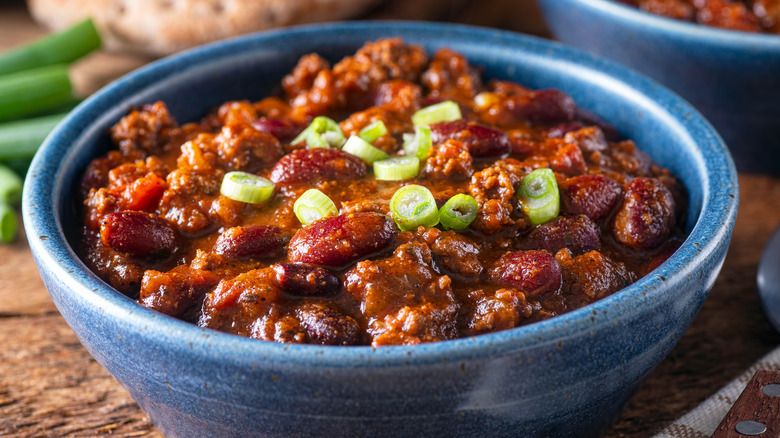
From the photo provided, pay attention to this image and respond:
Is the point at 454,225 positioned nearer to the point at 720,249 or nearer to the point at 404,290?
the point at 404,290

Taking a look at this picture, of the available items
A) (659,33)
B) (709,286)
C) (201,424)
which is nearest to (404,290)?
(201,424)

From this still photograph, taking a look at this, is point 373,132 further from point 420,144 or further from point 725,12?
point 725,12

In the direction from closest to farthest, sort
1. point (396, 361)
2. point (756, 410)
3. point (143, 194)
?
point (396, 361) → point (756, 410) → point (143, 194)

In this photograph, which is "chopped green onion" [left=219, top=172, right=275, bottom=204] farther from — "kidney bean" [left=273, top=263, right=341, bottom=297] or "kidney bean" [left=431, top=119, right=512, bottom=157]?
"kidney bean" [left=431, top=119, right=512, bottom=157]

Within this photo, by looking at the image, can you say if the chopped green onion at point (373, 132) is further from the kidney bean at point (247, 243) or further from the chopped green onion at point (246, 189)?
the kidney bean at point (247, 243)

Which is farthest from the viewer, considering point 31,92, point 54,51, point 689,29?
point 54,51

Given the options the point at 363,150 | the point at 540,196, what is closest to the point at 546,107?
the point at 540,196

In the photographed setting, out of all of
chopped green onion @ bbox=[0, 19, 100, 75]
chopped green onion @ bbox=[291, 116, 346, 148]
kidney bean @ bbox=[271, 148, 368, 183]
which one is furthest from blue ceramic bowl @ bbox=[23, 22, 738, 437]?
chopped green onion @ bbox=[0, 19, 100, 75]
